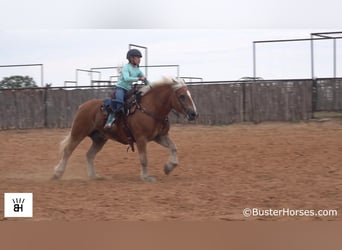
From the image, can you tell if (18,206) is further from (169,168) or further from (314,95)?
(314,95)

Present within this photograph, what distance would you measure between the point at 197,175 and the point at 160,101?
978 millimetres

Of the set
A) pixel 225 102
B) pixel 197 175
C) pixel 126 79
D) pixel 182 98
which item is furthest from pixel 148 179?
pixel 225 102

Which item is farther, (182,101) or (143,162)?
(143,162)

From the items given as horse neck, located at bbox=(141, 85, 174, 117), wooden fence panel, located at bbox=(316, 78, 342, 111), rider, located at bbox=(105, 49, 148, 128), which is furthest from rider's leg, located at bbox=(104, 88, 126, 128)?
wooden fence panel, located at bbox=(316, 78, 342, 111)

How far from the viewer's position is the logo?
4074 mm

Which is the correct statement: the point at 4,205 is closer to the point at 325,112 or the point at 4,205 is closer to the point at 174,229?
the point at 174,229

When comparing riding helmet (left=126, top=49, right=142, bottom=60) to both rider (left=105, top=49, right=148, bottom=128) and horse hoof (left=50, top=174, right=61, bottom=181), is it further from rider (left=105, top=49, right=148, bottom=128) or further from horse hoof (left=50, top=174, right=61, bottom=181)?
horse hoof (left=50, top=174, right=61, bottom=181)

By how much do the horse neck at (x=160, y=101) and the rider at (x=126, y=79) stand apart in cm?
19

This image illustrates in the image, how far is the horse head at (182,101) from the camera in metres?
5.82

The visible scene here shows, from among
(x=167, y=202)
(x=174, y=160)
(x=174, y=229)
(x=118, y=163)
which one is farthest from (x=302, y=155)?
(x=174, y=229)

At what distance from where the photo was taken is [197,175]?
A: 20.6 feet

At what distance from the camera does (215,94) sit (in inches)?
424

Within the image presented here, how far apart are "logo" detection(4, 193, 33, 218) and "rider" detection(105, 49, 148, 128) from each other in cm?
203

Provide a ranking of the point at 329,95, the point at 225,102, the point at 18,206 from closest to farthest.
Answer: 1. the point at 18,206
2. the point at 329,95
3. the point at 225,102
